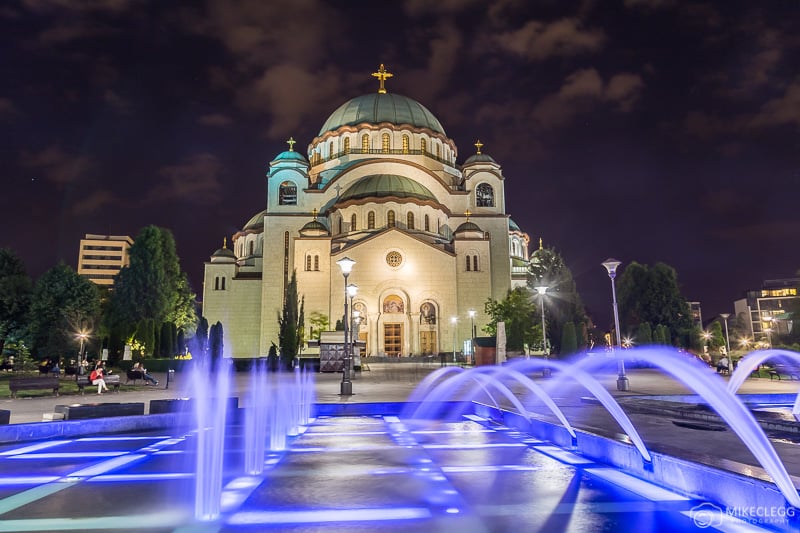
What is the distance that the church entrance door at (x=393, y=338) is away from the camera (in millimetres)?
39469

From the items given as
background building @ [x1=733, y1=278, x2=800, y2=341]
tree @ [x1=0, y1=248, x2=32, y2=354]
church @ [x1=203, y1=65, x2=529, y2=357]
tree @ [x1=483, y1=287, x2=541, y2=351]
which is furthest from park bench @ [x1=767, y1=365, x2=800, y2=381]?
background building @ [x1=733, y1=278, x2=800, y2=341]

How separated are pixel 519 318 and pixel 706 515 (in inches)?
1206

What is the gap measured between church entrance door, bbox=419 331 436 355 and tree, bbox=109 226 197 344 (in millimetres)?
19285

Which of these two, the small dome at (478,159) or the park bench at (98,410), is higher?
the small dome at (478,159)

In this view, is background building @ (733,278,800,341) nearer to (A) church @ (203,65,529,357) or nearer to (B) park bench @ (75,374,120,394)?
(A) church @ (203,65,529,357)

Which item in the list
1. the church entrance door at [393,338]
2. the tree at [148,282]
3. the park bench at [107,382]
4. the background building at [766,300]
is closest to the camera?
the park bench at [107,382]

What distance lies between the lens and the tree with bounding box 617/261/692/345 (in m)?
46.0

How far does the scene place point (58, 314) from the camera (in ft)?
114

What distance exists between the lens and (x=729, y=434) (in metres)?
7.48

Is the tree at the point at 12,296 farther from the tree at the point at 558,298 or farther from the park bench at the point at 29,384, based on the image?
the tree at the point at 558,298

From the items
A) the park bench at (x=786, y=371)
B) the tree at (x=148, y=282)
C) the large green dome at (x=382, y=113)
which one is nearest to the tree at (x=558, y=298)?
the park bench at (x=786, y=371)

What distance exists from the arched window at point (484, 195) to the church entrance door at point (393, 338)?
15452mm

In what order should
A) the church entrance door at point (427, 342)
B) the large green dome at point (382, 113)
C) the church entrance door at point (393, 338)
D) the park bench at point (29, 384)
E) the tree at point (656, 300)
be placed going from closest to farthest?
the park bench at point (29, 384)
the church entrance door at point (393, 338)
the church entrance door at point (427, 342)
the tree at point (656, 300)
the large green dome at point (382, 113)

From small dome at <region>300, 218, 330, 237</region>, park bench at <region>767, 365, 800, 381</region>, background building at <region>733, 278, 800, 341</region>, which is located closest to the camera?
park bench at <region>767, 365, 800, 381</region>
